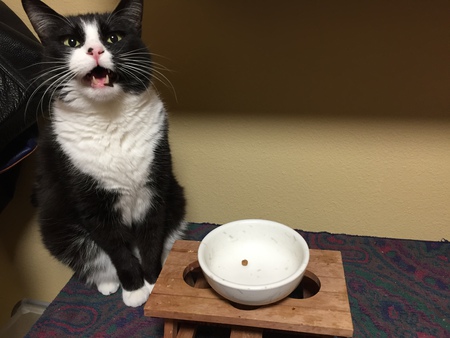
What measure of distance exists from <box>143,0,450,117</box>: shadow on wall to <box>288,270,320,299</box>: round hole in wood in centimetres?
48

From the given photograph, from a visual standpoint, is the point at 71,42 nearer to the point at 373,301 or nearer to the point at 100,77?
the point at 100,77

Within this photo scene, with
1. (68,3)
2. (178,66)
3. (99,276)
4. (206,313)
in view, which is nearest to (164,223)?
(99,276)

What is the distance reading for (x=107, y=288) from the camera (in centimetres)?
103

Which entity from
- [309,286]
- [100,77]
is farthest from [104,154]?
[309,286]

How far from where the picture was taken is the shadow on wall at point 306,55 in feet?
3.12

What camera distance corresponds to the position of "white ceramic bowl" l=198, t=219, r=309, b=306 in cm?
77

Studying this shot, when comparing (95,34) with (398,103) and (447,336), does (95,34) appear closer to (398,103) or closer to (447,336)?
(398,103)

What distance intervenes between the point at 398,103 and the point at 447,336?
1.92ft

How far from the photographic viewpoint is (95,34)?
0.76 metres

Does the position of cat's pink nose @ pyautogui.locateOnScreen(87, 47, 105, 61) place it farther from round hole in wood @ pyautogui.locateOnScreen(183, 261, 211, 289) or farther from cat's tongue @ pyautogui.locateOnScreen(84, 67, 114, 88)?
round hole in wood @ pyautogui.locateOnScreen(183, 261, 211, 289)

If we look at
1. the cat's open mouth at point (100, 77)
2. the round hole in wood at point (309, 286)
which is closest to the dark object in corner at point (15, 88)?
the cat's open mouth at point (100, 77)

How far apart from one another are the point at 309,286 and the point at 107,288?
540 millimetres

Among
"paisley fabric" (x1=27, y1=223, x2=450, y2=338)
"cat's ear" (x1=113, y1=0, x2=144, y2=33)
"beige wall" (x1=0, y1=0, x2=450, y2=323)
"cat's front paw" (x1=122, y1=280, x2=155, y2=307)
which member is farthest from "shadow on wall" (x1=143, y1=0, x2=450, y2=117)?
"cat's front paw" (x1=122, y1=280, x2=155, y2=307)

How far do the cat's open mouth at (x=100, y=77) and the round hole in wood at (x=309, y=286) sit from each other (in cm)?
58
